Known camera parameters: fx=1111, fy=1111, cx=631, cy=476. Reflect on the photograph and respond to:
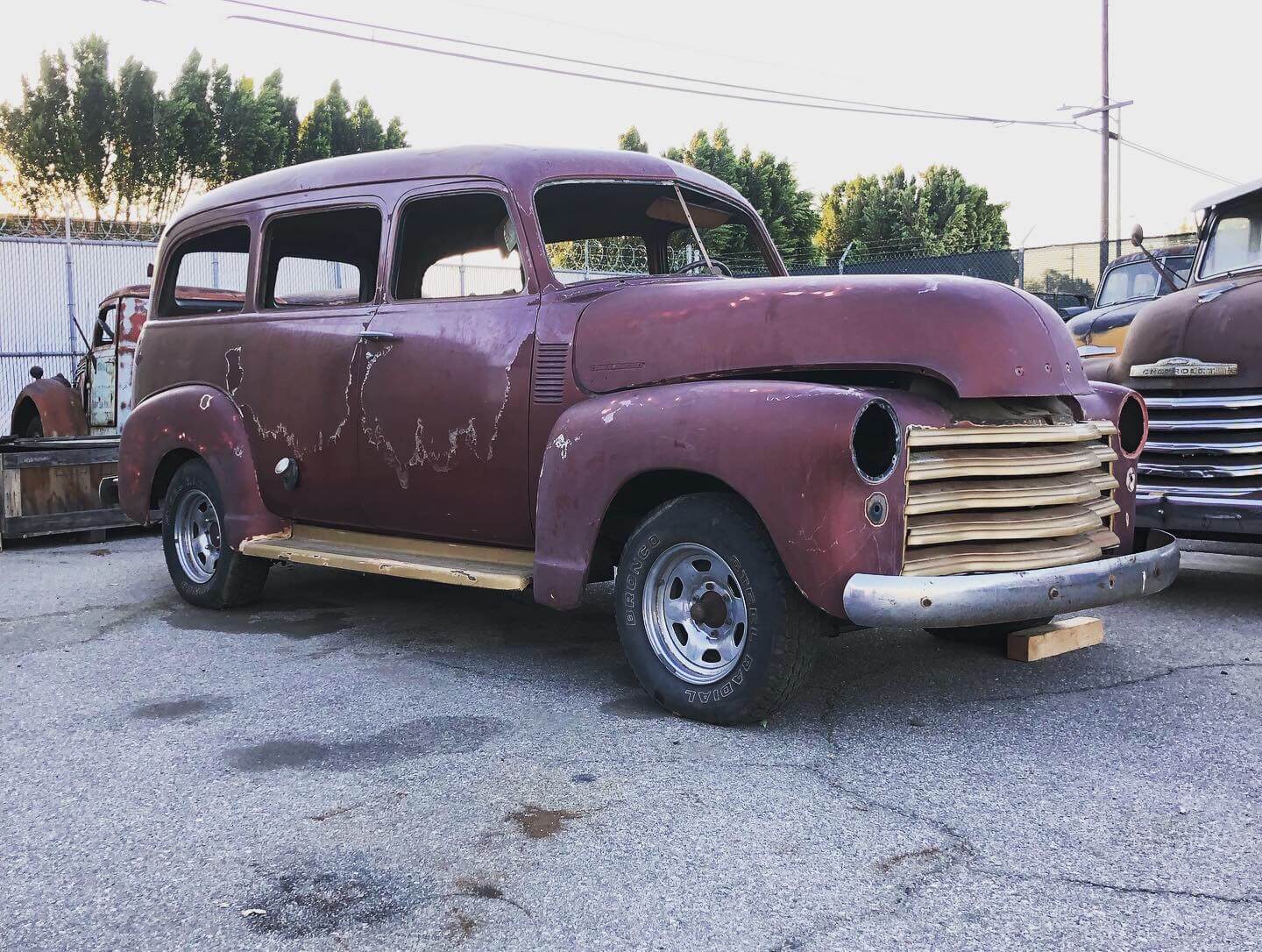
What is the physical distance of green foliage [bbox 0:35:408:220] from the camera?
34.6 meters

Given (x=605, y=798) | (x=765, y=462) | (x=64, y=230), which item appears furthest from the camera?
(x=64, y=230)

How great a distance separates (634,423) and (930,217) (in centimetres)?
4450

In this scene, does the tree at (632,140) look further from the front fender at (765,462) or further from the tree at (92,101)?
the front fender at (765,462)

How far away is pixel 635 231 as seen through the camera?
5.45 meters

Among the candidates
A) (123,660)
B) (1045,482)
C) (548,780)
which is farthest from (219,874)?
(1045,482)

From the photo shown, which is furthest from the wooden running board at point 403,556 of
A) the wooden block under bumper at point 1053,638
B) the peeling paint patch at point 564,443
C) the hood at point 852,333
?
the wooden block under bumper at point 1053,638

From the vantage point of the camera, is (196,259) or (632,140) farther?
(632,140)

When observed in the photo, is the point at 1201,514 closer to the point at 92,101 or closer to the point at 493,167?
the point at 493,167

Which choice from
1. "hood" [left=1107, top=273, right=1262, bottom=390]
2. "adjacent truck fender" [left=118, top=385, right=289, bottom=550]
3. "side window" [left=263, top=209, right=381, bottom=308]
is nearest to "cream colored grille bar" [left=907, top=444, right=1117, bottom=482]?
"hood" [left=1107, top=273, right=1262, bottom=390]

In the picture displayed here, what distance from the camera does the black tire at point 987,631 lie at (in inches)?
183

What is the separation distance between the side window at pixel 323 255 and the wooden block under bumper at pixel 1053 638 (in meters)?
3.28

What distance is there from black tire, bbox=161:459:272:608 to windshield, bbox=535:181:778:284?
7.63 ft

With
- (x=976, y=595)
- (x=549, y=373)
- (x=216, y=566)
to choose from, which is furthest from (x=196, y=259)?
(x=976, y=595)

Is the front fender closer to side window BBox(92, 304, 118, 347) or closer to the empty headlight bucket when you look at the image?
the empty headlight bucket
